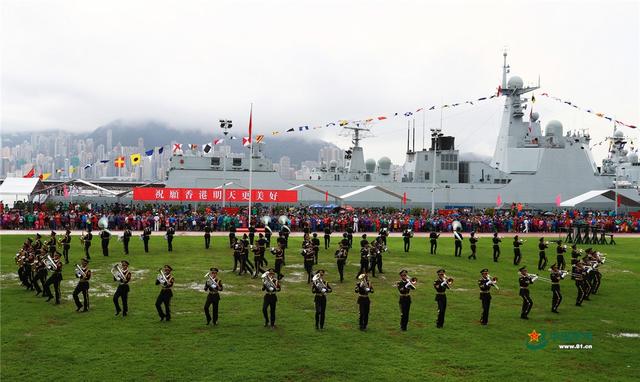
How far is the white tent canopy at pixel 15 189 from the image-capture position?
43625mm

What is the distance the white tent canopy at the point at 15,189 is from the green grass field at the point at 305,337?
1082 inches

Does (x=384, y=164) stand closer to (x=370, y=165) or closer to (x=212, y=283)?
(x=370, y=165)

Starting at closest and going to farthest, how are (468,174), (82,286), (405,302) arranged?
1. (405,302)
2. (82,286)
3. (468,174)

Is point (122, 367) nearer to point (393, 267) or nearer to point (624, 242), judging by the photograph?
point (393, 267)

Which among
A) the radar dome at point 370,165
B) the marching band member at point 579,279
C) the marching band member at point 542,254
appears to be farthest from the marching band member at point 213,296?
the radar dome at point 370,165

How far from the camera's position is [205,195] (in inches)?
1722

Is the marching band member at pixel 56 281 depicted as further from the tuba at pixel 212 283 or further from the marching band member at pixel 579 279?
the marching band member at pixel 579 279

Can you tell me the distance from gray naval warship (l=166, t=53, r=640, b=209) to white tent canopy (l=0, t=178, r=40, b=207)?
44.2 feet

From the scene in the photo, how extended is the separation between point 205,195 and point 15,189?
17.2 m

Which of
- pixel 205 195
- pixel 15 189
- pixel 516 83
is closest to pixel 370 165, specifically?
pixel 516 83

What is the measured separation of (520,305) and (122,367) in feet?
39.9

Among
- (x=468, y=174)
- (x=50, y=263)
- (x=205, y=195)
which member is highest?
(x=468, y=174)

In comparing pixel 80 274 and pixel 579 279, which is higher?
pixel 80 274

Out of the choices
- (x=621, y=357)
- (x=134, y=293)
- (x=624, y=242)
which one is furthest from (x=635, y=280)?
(x=134, y=293)
